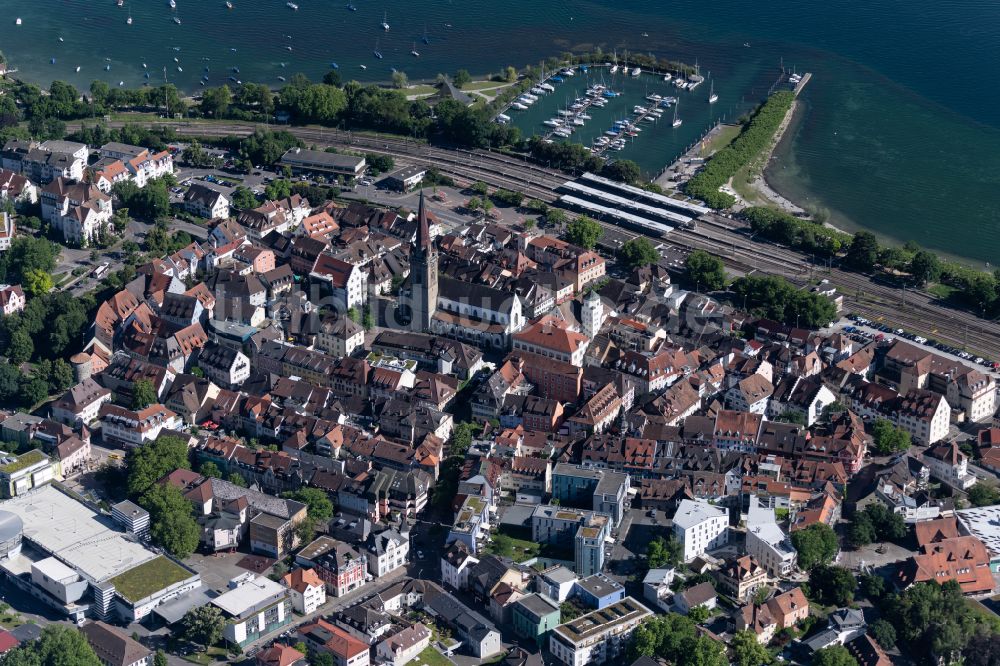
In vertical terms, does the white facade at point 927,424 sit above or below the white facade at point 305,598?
above

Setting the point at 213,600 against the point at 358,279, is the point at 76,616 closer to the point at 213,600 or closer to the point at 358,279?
the point at 213,600

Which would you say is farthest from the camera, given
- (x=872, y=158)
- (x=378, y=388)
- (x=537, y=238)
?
(x=872, y=158)

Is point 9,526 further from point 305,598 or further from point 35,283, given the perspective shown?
point 35,283

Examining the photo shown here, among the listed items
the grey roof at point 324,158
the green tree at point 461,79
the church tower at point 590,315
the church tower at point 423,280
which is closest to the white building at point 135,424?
the church tower at point 423,280

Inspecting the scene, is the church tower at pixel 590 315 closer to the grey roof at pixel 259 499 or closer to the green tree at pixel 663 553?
the green tree at pixel 663 553

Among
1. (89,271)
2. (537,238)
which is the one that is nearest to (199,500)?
(89,271)
